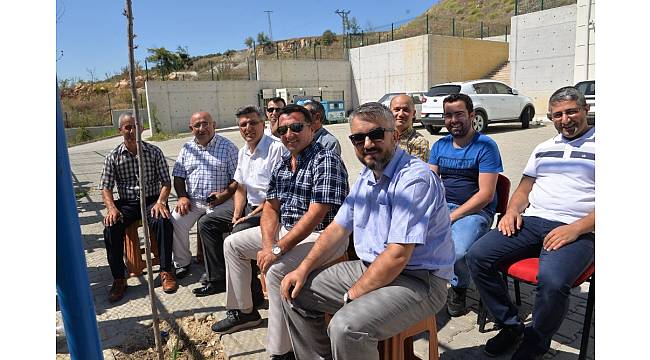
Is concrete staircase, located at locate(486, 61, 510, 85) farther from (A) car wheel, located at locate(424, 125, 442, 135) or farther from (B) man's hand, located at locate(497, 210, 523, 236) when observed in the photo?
(B) man's hand, located at locate(497, 210, 523, 236)

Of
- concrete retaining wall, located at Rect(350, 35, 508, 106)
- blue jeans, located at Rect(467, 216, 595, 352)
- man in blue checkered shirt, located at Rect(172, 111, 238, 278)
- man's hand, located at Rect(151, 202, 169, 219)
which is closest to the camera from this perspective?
blue jeans, located at Rect(467, 216, 595, 352)

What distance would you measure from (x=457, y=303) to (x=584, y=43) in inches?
594

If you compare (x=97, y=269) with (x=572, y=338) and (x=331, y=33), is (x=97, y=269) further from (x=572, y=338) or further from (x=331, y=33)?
(x=331, y=33)

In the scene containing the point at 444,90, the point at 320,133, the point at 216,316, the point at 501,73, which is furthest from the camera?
the point at 501,73

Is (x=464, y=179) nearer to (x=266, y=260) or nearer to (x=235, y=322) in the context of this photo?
(x=266, y=260)

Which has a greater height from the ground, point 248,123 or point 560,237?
point 248,123

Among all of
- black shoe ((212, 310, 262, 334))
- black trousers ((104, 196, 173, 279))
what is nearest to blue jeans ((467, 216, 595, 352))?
black shoe ((212, 310, 262, 334))

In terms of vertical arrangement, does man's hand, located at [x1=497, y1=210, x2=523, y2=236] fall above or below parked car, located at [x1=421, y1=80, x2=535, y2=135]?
below

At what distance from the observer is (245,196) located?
3.82 metres

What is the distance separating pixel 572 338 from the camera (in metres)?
2.68

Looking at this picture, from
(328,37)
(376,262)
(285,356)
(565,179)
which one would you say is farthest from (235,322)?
(328,37)

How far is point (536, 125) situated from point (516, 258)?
14165mm

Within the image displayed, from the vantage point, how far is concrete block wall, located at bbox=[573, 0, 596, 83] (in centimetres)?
1435

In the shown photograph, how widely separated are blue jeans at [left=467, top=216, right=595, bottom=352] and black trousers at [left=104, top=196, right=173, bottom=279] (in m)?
2.51
